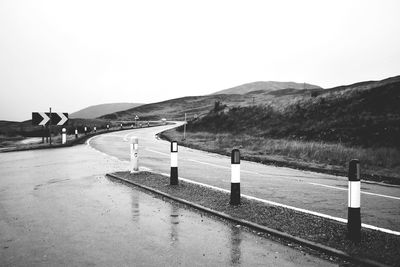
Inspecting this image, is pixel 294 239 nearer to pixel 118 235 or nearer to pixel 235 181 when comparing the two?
pixel 235 181

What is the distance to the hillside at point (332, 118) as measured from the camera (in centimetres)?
2483

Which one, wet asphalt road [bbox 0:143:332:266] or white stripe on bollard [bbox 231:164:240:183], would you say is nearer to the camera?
wet asphalt road [bbox 0:143:332:266]

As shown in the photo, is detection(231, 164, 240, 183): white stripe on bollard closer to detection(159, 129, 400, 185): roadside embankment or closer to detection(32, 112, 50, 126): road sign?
detection(159, 129, 400, 185): roadside embankment

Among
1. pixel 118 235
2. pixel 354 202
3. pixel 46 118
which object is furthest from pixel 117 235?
pixel 46 118

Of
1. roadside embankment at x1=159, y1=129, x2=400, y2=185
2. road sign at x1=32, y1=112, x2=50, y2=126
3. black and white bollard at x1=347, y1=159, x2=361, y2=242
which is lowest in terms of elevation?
roadside embankment at x1=159, y1=129, x2=400, y2=185

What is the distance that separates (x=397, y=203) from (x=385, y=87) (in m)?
28.6

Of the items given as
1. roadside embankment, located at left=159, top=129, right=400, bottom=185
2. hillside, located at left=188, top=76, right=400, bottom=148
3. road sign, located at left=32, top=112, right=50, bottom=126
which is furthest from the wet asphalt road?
hillside, located at left=188, top=76, right=400, bottom=148

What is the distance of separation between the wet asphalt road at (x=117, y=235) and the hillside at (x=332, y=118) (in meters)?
19.1

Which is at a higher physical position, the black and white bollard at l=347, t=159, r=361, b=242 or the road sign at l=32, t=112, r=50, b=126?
the road sign at l=32, t=112, r=50, b=126

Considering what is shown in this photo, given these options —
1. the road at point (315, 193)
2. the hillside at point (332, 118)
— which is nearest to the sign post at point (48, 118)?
the road at point (315, 193)

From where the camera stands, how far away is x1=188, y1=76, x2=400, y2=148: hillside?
24.8 meters

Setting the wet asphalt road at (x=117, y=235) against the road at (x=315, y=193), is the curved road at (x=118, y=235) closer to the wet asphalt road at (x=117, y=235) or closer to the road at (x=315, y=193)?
the wet asphalt road at (x=117, y=235)

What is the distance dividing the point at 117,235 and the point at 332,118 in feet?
97.5

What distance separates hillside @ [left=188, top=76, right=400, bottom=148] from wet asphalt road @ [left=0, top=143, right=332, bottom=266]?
19.1 metres
